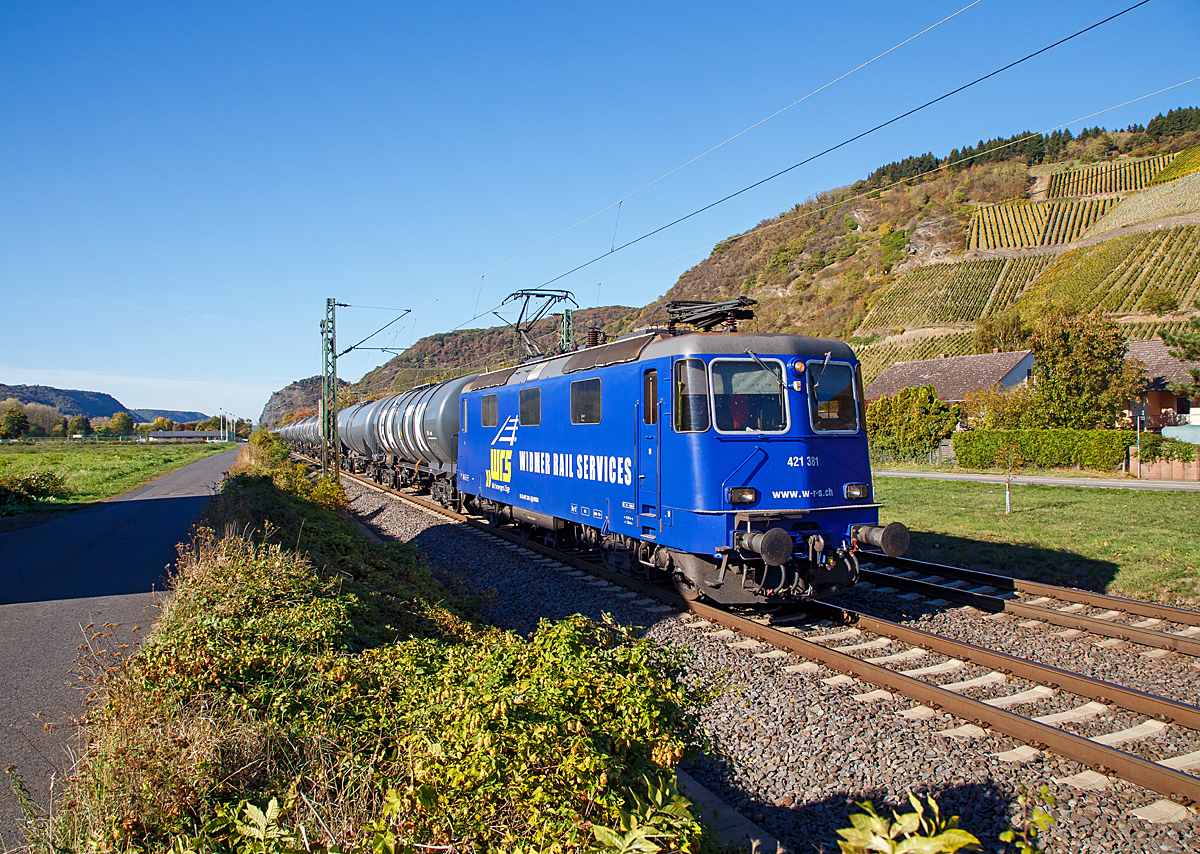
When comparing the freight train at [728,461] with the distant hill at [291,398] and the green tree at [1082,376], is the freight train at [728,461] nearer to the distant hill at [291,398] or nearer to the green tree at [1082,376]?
the green tree at [1082,376]

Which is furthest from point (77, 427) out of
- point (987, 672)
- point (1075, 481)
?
point (987, 672)

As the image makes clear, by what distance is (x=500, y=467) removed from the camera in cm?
1477

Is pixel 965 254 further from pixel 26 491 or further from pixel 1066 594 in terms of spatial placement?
pixel 26 491

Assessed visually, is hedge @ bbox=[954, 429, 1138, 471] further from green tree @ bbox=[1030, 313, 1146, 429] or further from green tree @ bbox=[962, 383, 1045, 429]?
green tree @ bbox=[962, 383, 1045, 429]

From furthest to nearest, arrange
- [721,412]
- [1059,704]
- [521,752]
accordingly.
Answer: [721,412], [1059,704], [521,752]

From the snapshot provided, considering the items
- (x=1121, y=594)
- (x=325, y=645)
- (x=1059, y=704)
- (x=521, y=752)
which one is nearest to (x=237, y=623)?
(x=325, y=645)

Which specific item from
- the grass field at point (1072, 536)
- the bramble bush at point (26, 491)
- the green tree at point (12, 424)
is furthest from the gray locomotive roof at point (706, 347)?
the green tree at point (12, 424)

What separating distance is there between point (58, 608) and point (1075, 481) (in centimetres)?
2798

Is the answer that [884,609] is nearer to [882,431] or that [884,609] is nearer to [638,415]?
[638,415]

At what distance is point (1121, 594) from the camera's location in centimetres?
956

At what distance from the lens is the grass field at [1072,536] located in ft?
33.5

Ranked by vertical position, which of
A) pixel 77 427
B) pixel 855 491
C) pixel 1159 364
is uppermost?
pixel 77 427

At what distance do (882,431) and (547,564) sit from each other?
1093 inches

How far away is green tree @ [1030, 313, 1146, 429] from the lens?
3203 cm
